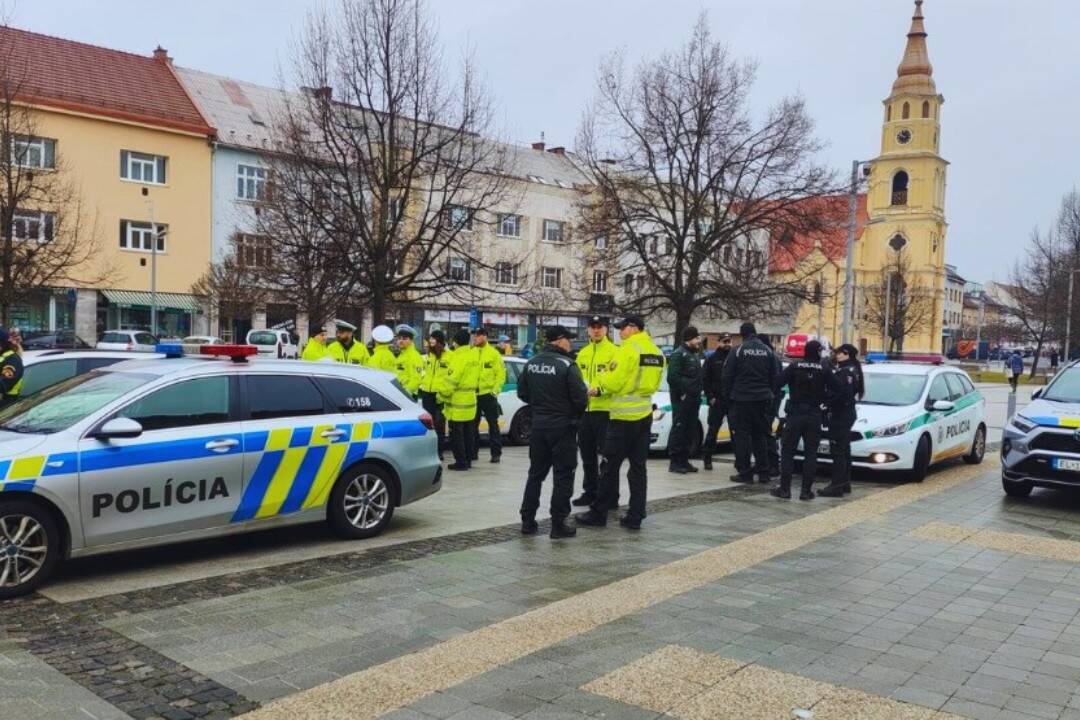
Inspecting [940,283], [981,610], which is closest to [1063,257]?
[940,283]

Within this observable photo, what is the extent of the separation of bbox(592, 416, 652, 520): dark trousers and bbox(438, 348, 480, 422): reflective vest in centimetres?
373

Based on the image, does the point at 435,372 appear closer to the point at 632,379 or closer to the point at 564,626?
the point at 632,379

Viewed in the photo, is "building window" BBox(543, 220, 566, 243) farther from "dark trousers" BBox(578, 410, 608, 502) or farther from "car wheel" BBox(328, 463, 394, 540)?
"car wheel" BBox(328, 463, 394, 540)

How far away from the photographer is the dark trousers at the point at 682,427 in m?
12.2

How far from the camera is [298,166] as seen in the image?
71.9 ft

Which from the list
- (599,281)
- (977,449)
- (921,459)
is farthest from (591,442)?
(599,281)

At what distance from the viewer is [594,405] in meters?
8.46

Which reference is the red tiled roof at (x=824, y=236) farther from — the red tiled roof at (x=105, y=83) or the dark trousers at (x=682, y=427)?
the red tiled roof at (x=105, y=83)

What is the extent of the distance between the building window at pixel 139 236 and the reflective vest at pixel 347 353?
29787 mm

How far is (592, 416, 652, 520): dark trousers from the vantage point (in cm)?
811

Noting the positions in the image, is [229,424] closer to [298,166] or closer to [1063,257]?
[298,166]

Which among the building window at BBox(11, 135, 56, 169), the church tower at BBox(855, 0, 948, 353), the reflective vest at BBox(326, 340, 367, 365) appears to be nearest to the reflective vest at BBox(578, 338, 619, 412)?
the reflective vest at BBox(326, 340, 367, 365)

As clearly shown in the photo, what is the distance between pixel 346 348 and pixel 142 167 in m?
31.1

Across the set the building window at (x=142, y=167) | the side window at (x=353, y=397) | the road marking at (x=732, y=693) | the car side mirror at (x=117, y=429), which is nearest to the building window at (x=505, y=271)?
the side window at (x=353, y=397)
